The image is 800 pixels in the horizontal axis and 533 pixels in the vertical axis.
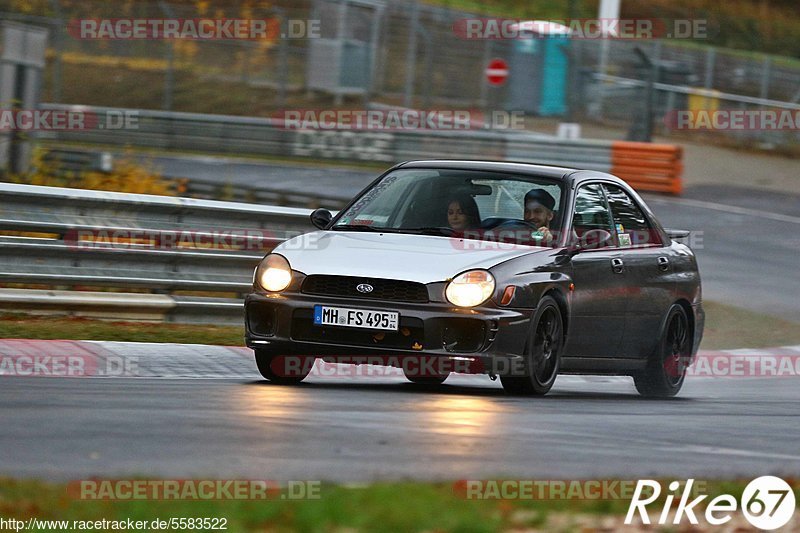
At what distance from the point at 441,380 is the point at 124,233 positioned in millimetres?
3106

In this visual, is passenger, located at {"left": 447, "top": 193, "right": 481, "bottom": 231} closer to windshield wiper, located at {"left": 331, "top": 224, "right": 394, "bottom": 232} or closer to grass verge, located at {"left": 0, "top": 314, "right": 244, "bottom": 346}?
windshield wiper, located at {"left": 331, "top": 224, "right": 394, "bottom": 232}

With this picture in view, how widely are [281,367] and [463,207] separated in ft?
4.97

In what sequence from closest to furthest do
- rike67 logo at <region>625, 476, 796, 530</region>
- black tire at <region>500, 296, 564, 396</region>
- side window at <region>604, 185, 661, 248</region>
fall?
rike67 logo at <region>625, 476, 796, 530</region> → black tire at <region>500, 296, 564, 396</region> → side window at <region>604, 185, 661, 248</region>

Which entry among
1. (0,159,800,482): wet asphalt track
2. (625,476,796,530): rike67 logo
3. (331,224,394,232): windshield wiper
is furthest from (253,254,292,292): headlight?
(625,476,796,530): rike67 logo

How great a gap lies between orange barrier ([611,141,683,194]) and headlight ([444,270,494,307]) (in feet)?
62.9

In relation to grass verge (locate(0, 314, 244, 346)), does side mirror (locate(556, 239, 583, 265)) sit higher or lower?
higher

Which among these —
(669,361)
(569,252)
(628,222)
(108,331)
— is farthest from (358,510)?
(108,331)

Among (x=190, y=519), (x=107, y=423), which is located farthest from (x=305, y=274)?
(x=190, y=519)

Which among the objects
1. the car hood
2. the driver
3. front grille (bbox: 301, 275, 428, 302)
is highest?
the driver

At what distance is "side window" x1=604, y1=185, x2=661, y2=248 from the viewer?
1080 cm

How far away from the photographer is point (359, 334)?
29.7ft

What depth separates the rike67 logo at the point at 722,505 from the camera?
18.2 feet

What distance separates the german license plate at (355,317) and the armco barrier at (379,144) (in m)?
19.0

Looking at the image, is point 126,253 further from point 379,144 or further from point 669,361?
point 379,144
